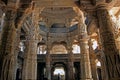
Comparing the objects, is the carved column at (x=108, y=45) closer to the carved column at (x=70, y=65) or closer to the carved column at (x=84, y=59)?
the carved column at (x=84, y=59)

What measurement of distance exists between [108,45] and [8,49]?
4.52 metres

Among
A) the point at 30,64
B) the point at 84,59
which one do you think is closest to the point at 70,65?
the point at 84,59

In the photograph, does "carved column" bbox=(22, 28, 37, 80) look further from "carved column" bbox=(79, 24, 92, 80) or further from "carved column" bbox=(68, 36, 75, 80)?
"carved column" bbox=(68, 36, 75, 80)

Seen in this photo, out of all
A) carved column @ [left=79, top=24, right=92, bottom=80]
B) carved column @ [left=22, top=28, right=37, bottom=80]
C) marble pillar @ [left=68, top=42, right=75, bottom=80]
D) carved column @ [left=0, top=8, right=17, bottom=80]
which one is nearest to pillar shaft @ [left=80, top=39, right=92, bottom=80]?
carved column @ [left=79, top=24, right=92, bottom=80]

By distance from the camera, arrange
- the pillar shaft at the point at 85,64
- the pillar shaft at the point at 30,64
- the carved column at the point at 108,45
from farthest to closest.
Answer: the pillar shaft at the point at 85,64, the pillar shaft at the point at 30,64, the carved column at the point at 108,45

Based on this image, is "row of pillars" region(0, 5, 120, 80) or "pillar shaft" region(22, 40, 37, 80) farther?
"pillar shaft" region(22, 40, 37, 80)

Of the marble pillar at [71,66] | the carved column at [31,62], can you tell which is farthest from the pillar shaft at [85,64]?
the marble pillar at [71,66]

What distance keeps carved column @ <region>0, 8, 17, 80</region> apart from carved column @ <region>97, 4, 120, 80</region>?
164 inches

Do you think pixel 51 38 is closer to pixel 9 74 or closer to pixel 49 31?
pixel 49 31

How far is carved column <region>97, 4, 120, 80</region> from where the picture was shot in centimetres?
678

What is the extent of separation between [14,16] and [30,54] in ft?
17.6

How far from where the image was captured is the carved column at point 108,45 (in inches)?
267

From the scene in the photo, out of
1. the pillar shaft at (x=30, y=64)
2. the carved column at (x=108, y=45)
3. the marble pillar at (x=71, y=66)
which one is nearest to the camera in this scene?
the carved column at (x=108, y=45)

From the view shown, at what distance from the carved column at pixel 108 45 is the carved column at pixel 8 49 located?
4175 millimetres
